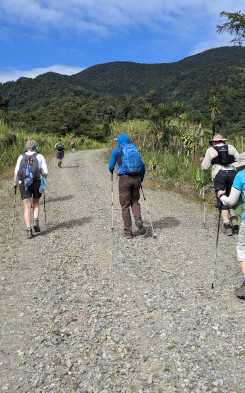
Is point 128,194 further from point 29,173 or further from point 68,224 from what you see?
point 68,224

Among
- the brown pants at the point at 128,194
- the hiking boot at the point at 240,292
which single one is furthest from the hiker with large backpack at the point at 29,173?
the hiking boot at the point at 240,292

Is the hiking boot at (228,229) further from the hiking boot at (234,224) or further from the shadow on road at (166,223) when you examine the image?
the shadow on road at (166,223)

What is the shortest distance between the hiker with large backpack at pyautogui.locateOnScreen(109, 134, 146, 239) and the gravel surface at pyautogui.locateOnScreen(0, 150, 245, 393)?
55cm

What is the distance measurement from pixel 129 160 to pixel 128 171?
8.6 inches

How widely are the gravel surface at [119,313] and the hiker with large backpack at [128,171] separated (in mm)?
546

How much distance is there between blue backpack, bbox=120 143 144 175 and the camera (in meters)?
6.36

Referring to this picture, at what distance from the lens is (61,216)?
900cm

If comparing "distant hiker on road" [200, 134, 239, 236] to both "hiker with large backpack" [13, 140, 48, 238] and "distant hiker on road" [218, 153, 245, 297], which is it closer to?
"distant hiker on road" [218, 153, 245, 297]

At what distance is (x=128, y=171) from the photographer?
639 cm

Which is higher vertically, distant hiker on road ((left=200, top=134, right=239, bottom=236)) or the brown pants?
distant hiker on road ((left=200, top=134, right=239, bottom=236))

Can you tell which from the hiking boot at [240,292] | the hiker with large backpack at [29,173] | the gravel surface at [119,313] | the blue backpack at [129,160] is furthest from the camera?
the hiker with large backpack at [29,173]

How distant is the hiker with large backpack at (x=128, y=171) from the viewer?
638 centimetres

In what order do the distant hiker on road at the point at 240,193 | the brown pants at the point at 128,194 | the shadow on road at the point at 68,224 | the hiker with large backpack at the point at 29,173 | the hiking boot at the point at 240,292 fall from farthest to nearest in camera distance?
the shadow on road at the point at 68,224 → the hiker with large backpack at the point at 29,173 → the brown pants at the point at 128,194 → the hiking boot at the point at 240,292 → the distant hiker on road at the point at 240,193

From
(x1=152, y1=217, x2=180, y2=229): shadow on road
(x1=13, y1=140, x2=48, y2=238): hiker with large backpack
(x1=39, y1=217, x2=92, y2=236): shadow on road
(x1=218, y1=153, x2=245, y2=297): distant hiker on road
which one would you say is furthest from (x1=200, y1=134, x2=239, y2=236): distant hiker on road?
(x1=13, y1=140, x2=48, y2=238): hiker with large backpack
